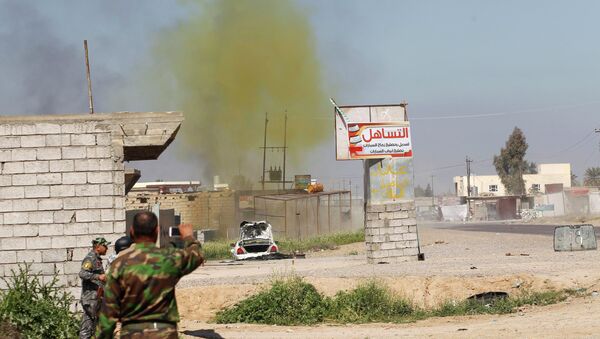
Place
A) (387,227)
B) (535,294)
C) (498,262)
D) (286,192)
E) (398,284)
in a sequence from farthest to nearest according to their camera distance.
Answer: (286,192)
(387,227)
(498,262)
(398,284)
(535,294)

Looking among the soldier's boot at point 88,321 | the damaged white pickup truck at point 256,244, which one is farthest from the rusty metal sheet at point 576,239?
the soldier's boot at point 88,321

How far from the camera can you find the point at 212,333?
1653cm

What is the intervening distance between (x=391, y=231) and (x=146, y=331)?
911 inches

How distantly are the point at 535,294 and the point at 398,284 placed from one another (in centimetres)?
320

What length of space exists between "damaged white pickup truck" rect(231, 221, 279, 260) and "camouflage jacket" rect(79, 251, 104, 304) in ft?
83.9

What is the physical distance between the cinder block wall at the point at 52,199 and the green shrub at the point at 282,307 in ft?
11.1

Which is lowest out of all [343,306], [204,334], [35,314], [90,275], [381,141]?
[204,334]

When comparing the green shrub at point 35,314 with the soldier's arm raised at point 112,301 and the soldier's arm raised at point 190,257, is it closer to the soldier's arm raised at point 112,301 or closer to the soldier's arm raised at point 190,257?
the soldier's arm raised at point 112,301

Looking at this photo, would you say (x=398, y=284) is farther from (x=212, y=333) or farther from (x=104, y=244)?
(x=104, y=244)

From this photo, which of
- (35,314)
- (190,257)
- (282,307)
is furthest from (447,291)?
(190,257)

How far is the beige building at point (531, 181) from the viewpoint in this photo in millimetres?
146750

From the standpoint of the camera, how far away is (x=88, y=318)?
12.5 metres

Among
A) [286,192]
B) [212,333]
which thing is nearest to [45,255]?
[212,333]

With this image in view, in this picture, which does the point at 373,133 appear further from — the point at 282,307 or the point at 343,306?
the point at 282,307
